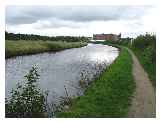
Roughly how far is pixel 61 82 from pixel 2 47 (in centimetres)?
269

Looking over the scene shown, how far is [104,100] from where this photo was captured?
629 centimetres

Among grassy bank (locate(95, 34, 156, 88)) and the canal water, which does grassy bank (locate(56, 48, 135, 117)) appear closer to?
the canal water

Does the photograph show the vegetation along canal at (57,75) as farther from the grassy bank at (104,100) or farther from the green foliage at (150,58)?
the green foliage at (150,58)

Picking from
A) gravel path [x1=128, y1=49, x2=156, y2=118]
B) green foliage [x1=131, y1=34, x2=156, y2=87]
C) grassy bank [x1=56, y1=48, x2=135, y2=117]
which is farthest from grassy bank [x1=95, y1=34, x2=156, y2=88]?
grassy bank [x1=56, y1=48, x2=135, y2=117]

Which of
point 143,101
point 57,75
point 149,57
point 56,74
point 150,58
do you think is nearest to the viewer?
point 143,101

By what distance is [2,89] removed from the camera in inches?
227

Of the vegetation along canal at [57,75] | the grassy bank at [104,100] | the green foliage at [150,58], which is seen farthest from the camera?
the green foliage at [150,58]

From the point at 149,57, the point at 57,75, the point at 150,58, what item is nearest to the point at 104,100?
the point at 57,75

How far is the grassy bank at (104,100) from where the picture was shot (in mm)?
5586

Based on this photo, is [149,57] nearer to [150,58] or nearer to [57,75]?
[150,58]

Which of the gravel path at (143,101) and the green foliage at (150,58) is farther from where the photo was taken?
the green foliage at (150,58)

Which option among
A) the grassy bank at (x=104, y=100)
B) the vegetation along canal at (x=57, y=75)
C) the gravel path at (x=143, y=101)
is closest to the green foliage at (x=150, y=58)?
the gravel path at (x=143, y=101)
